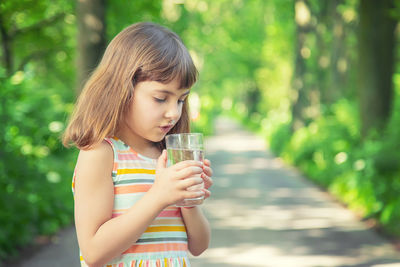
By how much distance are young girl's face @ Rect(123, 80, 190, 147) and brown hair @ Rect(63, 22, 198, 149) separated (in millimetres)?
21

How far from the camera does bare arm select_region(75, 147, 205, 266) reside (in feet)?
5.36

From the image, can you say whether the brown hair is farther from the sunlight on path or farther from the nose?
the sunlight on path

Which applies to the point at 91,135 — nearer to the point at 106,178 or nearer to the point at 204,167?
the point at 106,178

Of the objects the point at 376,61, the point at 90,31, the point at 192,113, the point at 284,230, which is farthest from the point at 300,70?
the point at 192,113

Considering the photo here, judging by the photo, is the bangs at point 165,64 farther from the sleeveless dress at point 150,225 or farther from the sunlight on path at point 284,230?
the sunlight on path at point 284,230

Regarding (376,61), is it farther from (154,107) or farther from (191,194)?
(191,194)

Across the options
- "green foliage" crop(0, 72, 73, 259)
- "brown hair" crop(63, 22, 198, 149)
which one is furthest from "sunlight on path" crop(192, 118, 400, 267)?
"brown hair" crop(63, 22, 198, 149)

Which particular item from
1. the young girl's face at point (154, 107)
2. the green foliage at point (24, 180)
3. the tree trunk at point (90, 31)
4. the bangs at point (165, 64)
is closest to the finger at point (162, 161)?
the young girl's face at point (154, 107)

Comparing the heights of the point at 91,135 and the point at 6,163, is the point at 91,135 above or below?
above

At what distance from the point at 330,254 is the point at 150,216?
541cm

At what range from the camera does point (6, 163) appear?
6066 mm

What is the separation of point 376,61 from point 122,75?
8537 millimetres

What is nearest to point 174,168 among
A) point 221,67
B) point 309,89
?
point 309,89

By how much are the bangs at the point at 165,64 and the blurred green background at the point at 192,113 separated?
443 cm
